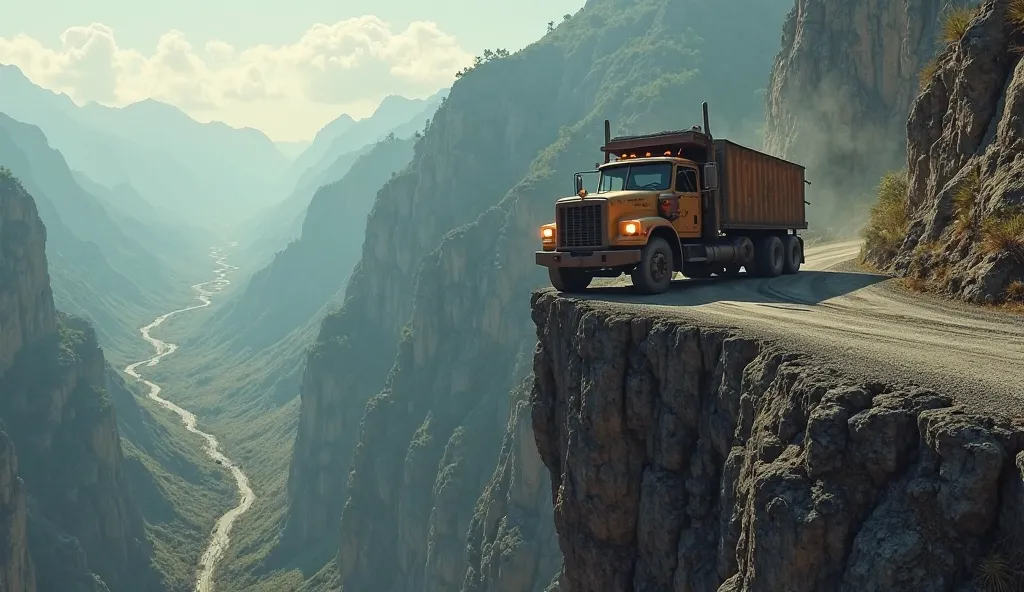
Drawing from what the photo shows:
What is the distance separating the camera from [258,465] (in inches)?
6452

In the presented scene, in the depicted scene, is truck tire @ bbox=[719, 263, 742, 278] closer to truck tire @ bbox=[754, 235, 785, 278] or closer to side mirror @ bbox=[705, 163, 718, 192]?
truck tire @ bbox=[754, 235, 785, 278]

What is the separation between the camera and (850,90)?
59906 millimetres

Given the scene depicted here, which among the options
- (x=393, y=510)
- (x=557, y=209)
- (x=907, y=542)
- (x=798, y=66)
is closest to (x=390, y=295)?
(x=393, y=510)

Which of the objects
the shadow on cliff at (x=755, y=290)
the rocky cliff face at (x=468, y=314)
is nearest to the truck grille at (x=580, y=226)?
the shadow on cliff at (x=755, y=290)

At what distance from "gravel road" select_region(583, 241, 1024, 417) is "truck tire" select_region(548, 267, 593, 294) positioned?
0.53m

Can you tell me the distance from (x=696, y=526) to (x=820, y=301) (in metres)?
7.23

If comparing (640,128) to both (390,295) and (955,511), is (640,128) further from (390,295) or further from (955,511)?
(955,511)

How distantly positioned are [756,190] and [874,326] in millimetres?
9174

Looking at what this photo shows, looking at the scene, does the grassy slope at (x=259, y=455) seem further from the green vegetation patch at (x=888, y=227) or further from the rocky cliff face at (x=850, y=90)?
the green vegetation patch at (x=888, y=227)

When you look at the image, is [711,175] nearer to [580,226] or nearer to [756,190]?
[580,226]

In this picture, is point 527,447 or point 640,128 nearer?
point 527,447

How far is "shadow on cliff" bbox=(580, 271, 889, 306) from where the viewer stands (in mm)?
16594

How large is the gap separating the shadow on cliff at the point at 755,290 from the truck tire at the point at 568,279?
1.18ft

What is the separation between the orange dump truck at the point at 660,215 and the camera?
17297mm
